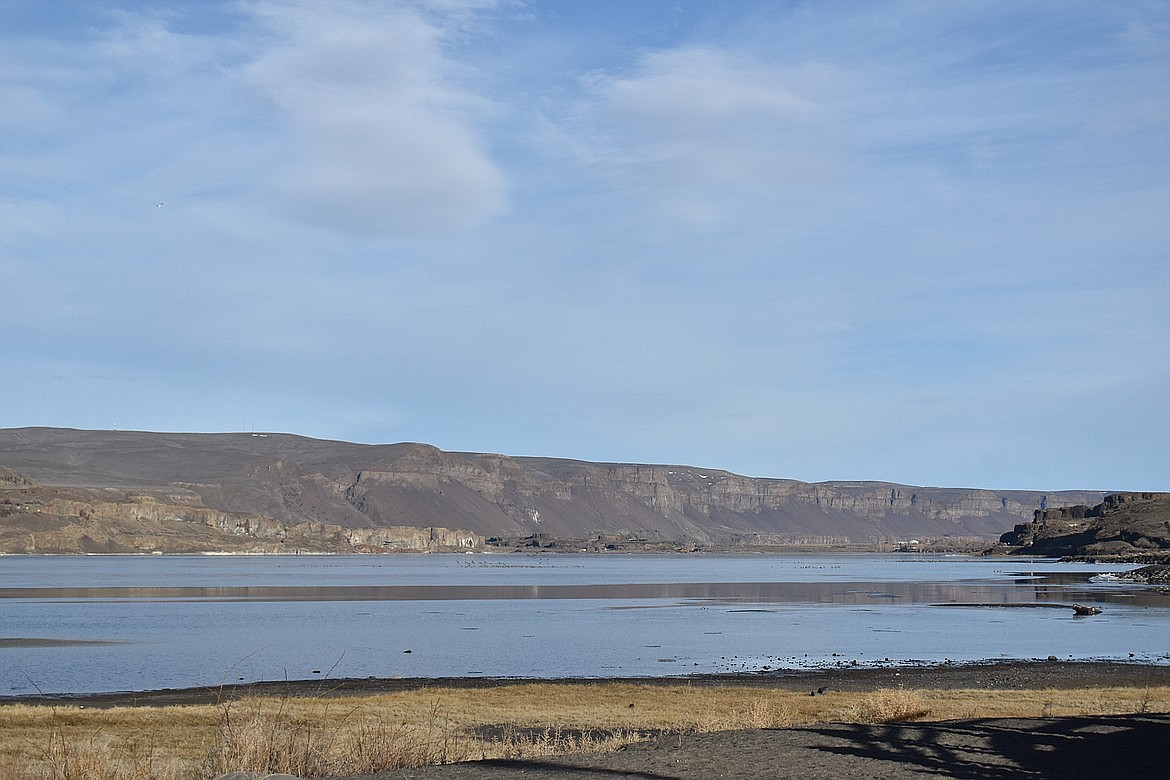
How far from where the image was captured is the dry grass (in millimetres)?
16156

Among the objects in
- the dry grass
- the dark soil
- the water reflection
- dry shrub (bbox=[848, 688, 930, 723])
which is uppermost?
the dark soil

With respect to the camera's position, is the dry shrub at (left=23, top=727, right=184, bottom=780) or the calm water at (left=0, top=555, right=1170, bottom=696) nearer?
the dry shrub at (left=23, top=727, right=184, bottom=780)

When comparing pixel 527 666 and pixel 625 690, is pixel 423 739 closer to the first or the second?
pixel 625 690

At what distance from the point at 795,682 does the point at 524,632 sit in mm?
27674

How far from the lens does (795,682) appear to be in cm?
4025

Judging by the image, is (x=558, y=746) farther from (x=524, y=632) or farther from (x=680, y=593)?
(x=680, y=593)

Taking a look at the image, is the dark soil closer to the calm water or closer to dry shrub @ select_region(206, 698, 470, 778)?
dry shrub @ select_region(206, 698, 470, 778)

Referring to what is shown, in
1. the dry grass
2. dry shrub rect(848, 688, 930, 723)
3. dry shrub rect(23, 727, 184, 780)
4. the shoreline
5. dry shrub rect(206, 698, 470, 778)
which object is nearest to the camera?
dry shrub rect(23, 727, 184, 780)

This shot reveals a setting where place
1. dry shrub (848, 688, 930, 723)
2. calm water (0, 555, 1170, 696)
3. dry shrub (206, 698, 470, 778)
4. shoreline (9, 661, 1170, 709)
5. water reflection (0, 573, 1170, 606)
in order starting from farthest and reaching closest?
water reflection (0, 573, 1170, 606), calm water (0, 555, 1170, 696), shoreline (9, 661, 1170, 709), dry shrub (848, 688, 930, 723), dry shrub (206, 698, 470, 778)

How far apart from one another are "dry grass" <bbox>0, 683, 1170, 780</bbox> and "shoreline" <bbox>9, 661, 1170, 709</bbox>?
259 centimetres

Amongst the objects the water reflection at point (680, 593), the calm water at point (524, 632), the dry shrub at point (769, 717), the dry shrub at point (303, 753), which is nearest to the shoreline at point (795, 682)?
the calm water at point (524, 632)

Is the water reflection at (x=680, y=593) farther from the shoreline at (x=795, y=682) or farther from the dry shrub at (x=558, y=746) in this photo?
the dry shrub at (x=558, y=746)

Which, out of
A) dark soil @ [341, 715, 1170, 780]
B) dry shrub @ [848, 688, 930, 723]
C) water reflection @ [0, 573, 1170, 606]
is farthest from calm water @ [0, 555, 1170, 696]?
dark soil @ [341, 715, 1170, 780]

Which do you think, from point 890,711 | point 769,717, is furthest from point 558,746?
point 890,711
